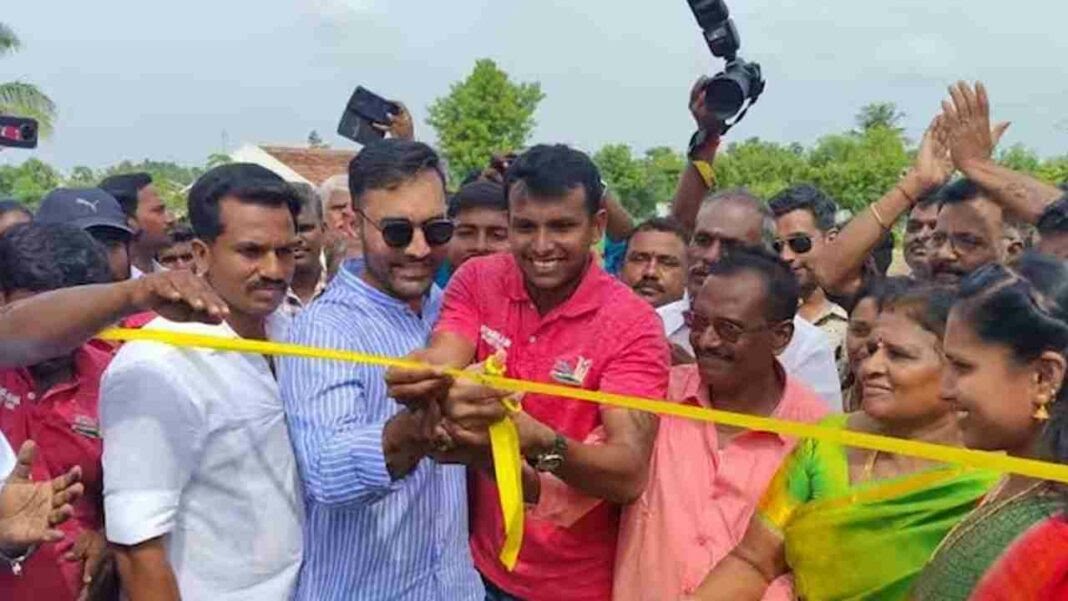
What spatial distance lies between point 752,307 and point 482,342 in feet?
2.36

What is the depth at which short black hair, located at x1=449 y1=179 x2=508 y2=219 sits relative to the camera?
464cm

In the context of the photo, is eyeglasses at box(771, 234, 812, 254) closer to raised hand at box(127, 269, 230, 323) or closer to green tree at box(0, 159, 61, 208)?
raised hand at box(127, 269, 230, 323)

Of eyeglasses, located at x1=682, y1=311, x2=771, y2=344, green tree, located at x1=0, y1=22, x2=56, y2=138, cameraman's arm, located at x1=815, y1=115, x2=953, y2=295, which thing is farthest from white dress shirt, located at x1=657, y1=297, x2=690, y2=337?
green tree, located at x1=0, y1=22, x2=56, y2=138

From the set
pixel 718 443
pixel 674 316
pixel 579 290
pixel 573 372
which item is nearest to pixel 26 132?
pixel 674 316

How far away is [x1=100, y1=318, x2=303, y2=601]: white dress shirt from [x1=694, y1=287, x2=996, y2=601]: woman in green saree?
3.30 ft

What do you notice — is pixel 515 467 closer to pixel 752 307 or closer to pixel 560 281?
pixel 560 281

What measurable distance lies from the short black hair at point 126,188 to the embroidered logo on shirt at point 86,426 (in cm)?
387

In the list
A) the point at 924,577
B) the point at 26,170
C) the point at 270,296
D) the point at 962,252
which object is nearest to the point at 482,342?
the point at 270,296

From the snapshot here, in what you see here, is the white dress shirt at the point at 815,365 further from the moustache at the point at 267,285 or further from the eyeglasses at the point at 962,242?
the moustache at the point at 267,285

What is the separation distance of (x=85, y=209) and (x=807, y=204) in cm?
329

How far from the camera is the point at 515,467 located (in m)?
2.46

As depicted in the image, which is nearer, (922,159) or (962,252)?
(962,252)

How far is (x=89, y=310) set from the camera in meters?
2.45

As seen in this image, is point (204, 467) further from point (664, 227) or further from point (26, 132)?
point (26, 132)
